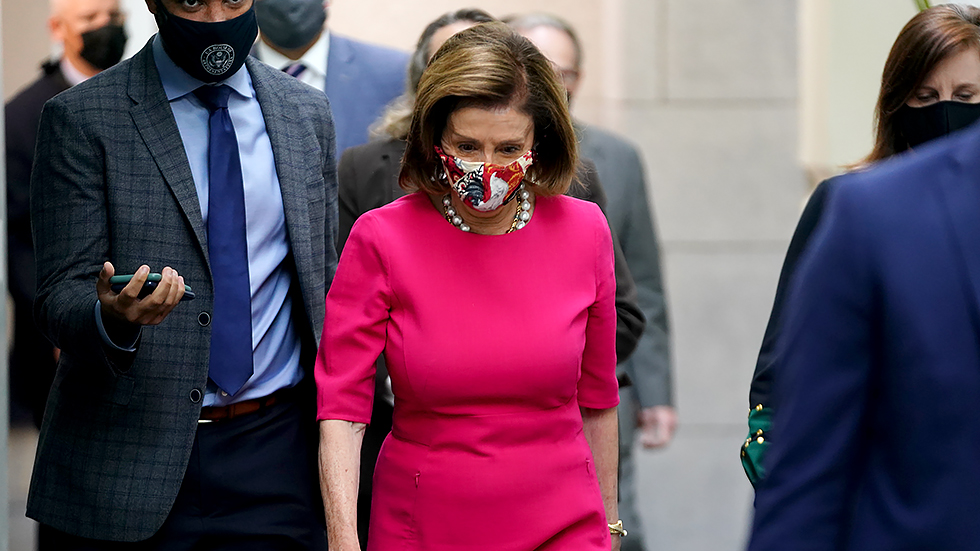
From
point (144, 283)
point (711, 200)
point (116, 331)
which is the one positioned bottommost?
point (711, 200)

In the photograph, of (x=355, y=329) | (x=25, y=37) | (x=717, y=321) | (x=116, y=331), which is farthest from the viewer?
(x=717, y=321)

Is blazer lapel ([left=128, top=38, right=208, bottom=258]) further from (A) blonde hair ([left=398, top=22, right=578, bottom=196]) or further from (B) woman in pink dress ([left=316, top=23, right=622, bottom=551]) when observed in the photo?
(A) blonde hair ([left=398, top=22, right=578, bottom=196])

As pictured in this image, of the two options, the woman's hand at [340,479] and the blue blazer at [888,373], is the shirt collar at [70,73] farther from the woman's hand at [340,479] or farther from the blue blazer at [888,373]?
the blue blazer at [888,373]

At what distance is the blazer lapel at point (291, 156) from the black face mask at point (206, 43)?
14 cm

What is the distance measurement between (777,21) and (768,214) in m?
0.94

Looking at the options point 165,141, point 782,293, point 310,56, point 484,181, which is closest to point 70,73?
point 310,56

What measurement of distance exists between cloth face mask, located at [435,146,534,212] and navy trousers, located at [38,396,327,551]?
2.20 feet

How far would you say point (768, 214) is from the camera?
23.2ft

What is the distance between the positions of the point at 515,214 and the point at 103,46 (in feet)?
9.45

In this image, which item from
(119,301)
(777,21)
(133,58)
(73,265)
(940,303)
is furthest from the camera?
(777,21)

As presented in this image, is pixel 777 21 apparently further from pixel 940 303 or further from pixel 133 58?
pixel 940 303

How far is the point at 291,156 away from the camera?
10.3ft

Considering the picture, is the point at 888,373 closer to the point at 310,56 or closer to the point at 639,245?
the point at 310,56

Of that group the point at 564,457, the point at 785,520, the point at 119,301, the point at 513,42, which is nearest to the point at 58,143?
the point at 119,301
